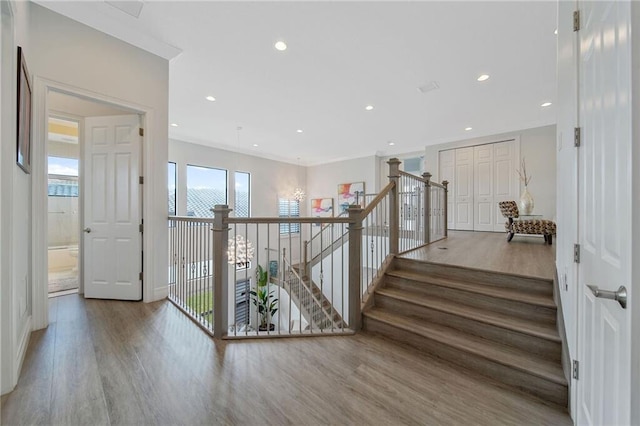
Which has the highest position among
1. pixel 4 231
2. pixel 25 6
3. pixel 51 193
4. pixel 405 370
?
pixel 25 6

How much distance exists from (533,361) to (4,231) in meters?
3.51

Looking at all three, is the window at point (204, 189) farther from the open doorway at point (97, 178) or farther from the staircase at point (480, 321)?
the staircase at point (480, 321)

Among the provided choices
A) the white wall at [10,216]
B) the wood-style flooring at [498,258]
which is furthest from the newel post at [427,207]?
the white wall at [10,216]

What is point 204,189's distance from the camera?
710 centimetres

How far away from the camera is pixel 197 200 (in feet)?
22.7

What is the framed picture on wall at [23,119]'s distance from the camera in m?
1.77

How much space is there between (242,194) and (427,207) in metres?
5.88

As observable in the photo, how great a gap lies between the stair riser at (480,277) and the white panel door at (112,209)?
3.23 metres

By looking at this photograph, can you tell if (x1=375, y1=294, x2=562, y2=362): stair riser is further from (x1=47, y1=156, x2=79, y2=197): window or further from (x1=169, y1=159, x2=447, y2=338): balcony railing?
(x1=47, y1=156, x2=79, y2=197): window

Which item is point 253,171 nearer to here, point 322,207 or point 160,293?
point 322,207

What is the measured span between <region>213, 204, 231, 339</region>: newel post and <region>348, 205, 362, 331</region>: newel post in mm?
1186

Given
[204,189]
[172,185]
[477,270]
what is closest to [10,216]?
[477,270]

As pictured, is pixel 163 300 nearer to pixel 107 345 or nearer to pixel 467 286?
pixel 107 345

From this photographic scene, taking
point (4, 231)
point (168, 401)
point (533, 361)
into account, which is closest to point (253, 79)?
point (4, 231)
